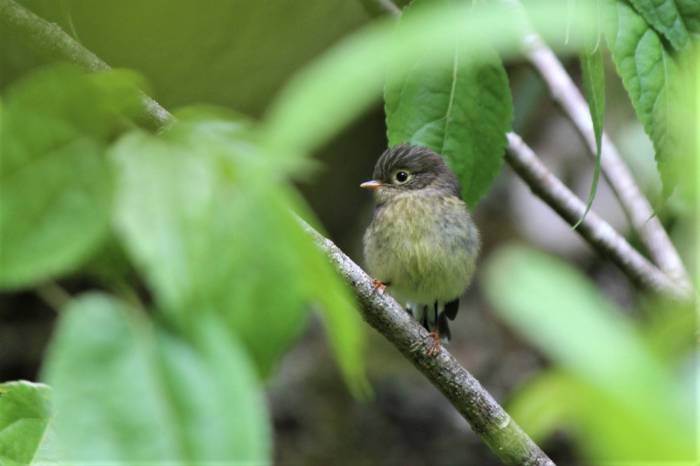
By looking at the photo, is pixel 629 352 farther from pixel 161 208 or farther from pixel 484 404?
pixel 484 404

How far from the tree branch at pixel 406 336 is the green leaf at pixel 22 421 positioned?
0.58m

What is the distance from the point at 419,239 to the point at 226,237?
13.9ft

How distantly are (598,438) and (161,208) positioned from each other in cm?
43

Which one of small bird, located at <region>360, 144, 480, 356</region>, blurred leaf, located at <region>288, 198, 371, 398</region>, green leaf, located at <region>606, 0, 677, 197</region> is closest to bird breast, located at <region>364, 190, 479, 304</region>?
small bird, located at <region>360, 144, 480, 356</region>

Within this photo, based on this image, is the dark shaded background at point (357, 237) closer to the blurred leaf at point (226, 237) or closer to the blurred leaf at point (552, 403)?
the blurred leaf at point (226, 237)

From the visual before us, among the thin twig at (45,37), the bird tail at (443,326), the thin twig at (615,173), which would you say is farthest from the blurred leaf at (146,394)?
the bird tail at (443,326)

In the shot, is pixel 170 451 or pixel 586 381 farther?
pixel 170 451

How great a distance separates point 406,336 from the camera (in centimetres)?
239

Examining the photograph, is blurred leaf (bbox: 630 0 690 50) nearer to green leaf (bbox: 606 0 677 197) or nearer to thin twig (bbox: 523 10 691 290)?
green leaf (bbox: 606 0 677 197)

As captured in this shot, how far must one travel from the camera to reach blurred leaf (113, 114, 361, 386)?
90 cm

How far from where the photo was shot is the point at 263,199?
0.94 metres

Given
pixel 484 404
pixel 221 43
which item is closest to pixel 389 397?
pixel 221 43

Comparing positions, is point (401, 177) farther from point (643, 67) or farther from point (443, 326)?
point (643, 67)

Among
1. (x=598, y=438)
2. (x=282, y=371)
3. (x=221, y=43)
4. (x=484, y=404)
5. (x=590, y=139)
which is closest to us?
(x=598, y=438)
